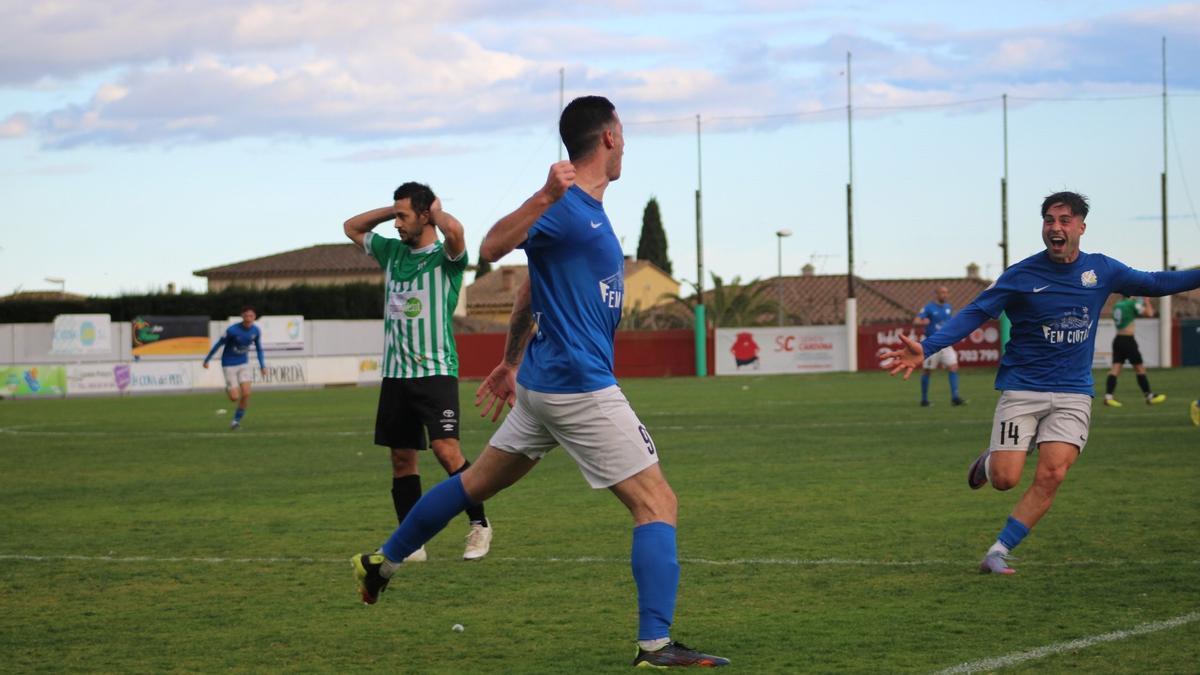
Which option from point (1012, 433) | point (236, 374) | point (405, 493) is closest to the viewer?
point (1012, 433)

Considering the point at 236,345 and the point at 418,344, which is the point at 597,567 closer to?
the point at 418,344

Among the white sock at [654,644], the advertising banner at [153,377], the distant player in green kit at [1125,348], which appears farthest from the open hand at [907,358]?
the advertising banner at [153,377]

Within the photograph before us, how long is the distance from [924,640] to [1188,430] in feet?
47.1

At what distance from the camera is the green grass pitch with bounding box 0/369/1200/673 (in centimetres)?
636

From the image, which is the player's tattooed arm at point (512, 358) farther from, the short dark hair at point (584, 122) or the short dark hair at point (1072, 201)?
the short dark hair at point (1072, 201)

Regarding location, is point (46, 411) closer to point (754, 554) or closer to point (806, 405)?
point (806, 405)

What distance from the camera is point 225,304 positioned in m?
54.6

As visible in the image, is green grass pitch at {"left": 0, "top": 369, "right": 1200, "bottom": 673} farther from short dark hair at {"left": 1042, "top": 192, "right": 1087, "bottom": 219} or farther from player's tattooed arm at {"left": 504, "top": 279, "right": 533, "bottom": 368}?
short dark hair at {"left": 1042, "top": 192, "right": 1087, "bottom": 219}

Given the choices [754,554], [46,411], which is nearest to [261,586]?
[754,554]

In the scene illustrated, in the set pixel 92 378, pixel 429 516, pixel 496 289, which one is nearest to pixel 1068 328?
pixel 429 516

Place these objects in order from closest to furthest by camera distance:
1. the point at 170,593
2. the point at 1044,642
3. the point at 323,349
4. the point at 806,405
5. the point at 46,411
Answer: the point at 1044,642 < the point at 170,593 < the point at 806,405 < the point at 46,411 < the point at 323,349

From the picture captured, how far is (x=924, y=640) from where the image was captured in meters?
6.35

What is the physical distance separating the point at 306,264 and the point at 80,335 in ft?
161

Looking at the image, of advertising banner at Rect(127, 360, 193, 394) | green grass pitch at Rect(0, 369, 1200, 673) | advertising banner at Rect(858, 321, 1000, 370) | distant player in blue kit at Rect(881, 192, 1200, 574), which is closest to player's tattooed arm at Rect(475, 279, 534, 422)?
green grass pitch at Rect(0, 369, 1200, 673)
